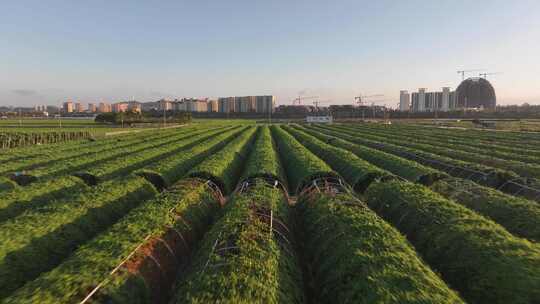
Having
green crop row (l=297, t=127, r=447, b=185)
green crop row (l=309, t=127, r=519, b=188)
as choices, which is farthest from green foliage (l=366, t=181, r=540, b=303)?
green crop row (l=309, t=127, r=519, b=188)

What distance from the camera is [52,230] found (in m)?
8.02

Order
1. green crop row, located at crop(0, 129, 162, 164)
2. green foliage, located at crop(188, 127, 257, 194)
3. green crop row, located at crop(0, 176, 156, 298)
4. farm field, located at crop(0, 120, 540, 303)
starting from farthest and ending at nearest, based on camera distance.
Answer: green crop row, located at crop(0, 129, 162, 164) → green foliage, located at crop(188, 127, 257, 194) → green crop row, located at crop(0, 176, 156, 298) → farm field, located at crop(0, 120, 540, 303)

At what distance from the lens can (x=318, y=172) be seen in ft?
46.7

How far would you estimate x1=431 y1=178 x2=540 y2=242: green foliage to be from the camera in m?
8.68

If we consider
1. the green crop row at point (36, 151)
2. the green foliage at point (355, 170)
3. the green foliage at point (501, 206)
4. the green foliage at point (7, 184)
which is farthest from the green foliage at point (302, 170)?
the green crop row at point (36, 151)

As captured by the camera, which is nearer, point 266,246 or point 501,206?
Result: point 266,246

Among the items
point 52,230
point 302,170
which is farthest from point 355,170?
point 52,230

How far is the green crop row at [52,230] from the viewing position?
263 inches

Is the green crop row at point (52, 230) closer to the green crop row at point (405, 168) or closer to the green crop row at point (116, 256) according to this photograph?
the green crop row at point (116, 256)

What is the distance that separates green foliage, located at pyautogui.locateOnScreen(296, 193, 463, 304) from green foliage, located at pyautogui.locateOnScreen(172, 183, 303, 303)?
0.71 m

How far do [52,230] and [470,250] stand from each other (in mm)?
10421

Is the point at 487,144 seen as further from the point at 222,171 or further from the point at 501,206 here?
the point at 222,171

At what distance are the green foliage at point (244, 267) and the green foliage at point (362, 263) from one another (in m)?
0.71

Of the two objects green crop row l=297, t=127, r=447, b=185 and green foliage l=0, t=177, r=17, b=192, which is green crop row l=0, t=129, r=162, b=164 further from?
green crop row l=297, t=127, r=447, b=185
